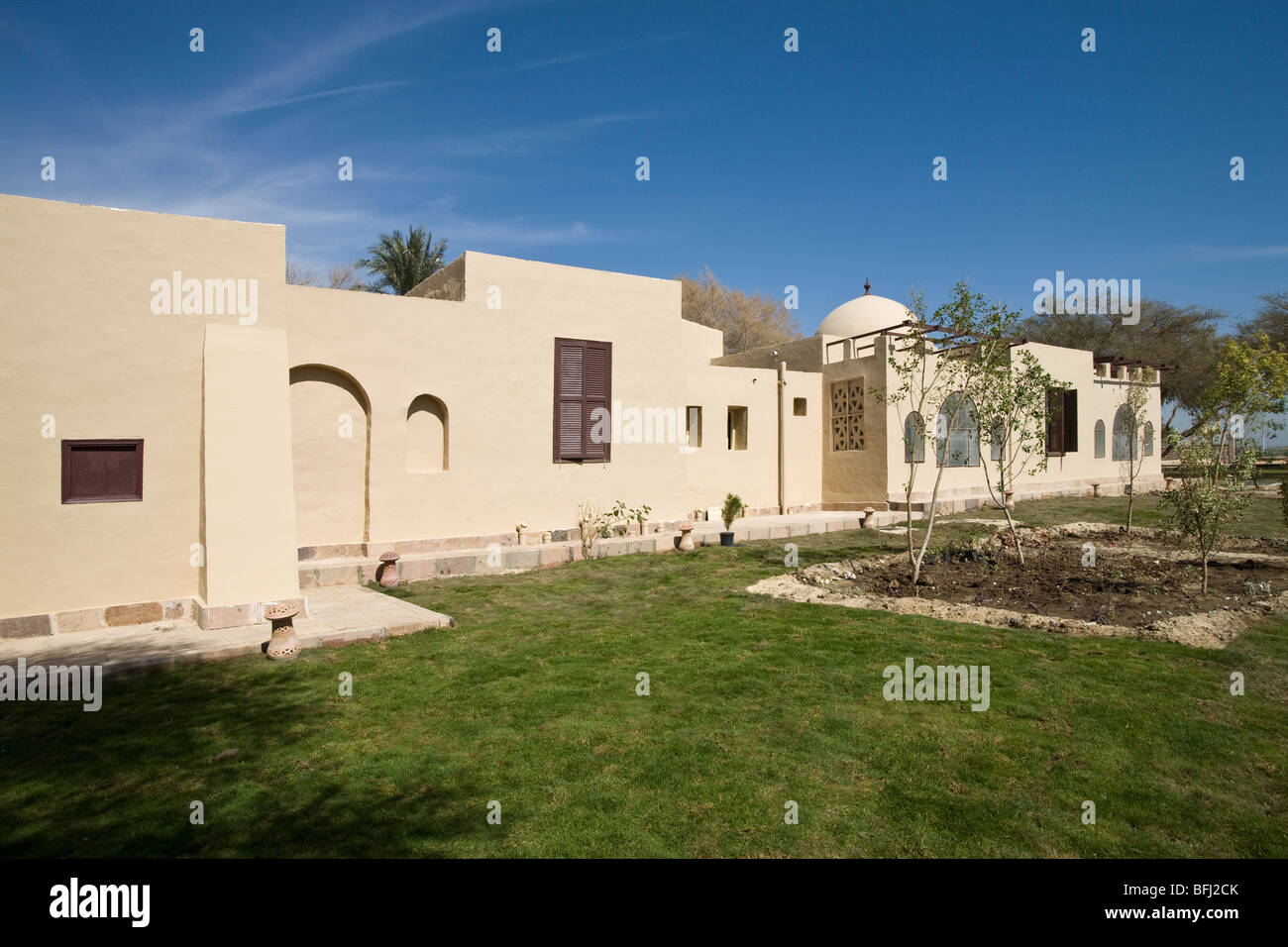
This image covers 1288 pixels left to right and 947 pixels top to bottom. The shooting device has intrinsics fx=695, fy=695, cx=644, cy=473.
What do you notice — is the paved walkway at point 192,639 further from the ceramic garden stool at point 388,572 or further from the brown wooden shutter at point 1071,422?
the brown wooden shutter at point 1071,422

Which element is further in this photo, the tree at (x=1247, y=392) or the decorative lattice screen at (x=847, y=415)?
the decorative lattice screen at (x=847, y=415)

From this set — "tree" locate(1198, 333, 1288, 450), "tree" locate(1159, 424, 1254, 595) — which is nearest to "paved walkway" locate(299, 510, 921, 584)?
"tree" locate(1159, 424, 1254, 595)

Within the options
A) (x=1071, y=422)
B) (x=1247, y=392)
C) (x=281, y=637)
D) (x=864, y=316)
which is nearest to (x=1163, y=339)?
(x=1071, y=422)

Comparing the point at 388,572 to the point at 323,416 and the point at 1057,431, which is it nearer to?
the point at 323,416

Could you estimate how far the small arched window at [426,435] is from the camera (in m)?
11.6

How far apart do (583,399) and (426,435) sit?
2.99 m

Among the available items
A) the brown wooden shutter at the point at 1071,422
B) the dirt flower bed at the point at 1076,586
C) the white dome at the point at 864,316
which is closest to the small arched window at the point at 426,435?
the dirt flower bed at the point at 1076,586

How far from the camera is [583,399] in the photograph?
13172mm

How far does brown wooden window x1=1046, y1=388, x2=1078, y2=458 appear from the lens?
22.0 metres

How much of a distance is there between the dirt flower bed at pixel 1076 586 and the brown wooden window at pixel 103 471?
24.2 ft

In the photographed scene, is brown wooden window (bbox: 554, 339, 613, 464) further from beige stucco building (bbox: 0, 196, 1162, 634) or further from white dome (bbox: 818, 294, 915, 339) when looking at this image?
white dome (bbox: 818, 294, 915, 339)

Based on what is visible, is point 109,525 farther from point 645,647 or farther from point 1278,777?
point 1278,777
